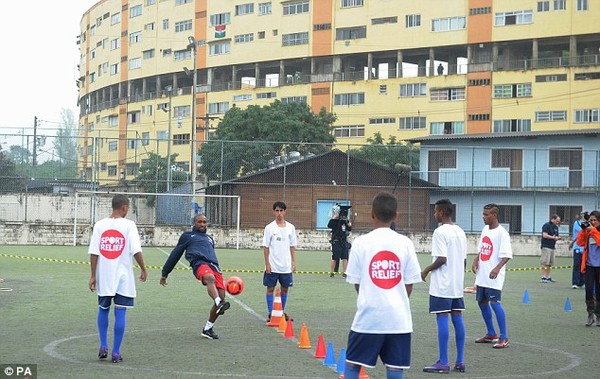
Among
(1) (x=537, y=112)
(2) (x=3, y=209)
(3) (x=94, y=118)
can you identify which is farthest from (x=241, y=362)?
(3) (x=94, y=118)

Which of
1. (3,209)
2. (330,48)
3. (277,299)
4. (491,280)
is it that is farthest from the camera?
(330,48)

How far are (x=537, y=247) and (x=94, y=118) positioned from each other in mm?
76563

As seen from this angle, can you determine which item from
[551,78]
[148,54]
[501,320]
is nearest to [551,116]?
A: [551,78]

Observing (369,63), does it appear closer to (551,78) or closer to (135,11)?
(551,78)

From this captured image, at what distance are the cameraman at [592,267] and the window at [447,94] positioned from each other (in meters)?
65.6

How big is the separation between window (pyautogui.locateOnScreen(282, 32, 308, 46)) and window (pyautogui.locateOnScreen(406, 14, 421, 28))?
969 centimetres

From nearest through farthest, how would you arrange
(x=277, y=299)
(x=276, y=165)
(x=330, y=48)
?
(x=277, y=299), (x=276, y=165), (x=330, y=48)

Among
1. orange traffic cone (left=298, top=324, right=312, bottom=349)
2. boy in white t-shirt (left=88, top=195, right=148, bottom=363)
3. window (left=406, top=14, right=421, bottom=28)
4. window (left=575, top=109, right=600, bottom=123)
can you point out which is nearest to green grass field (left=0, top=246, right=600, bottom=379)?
orange traffic cone (left=298, top=324, right=312, bottom=349)

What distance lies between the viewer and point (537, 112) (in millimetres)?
76188

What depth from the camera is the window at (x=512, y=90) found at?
76.8m

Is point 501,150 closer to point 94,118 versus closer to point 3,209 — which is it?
point 3,209

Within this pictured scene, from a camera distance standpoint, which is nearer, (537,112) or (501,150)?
(501,150)

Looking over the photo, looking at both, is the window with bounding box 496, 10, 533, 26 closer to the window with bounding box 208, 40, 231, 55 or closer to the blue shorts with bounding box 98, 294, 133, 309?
the window with bounding box 208, 40, 231, 55

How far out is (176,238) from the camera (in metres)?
41.5
